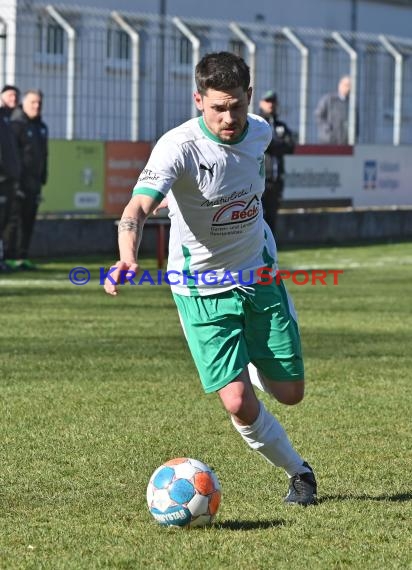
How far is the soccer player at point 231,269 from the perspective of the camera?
6148mm

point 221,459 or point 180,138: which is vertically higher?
point 180,138

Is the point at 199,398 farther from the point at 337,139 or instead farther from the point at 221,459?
the point at 337,139

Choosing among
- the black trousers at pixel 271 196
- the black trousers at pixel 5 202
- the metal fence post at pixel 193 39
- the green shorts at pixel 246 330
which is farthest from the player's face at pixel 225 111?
the metal fence post at pixel 193 39

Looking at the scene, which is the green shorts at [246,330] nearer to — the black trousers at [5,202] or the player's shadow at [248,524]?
the player's shadow at [248,524]

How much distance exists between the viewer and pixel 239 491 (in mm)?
6641

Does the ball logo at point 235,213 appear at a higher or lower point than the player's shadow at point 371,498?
higher

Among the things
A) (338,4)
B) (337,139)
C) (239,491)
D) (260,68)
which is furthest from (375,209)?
(239,491)

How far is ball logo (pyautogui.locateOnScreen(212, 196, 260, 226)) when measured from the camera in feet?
20.7

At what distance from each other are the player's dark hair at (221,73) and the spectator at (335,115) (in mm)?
17300

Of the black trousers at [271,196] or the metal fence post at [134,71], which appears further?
the metal fence post at [134,71]

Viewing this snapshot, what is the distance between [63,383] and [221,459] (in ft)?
8.55

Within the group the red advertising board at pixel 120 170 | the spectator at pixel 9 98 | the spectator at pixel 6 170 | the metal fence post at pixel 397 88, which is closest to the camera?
the spectator at pixel 6 170

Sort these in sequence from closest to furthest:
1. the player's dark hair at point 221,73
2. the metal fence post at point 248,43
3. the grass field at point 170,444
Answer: the grass field at point 170,444
the player's dark hair at point 221,73
the metal fence post at point 248,43

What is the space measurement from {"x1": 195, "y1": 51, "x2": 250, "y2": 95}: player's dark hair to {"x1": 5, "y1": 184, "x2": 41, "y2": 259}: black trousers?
12.5m
